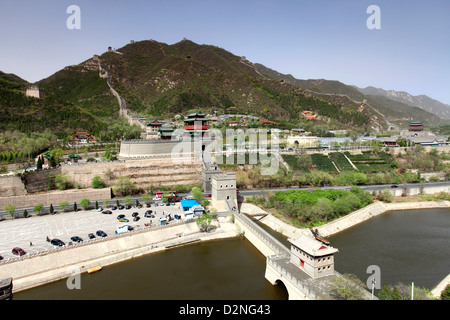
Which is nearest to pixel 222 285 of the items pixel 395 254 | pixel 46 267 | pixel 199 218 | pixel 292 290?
pixel 292 290

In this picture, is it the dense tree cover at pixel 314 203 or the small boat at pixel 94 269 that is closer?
the small boat at pixel 94 269

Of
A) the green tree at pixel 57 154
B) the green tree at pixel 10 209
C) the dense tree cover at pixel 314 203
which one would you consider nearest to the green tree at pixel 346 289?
the dense tree cover at pixel 314 203

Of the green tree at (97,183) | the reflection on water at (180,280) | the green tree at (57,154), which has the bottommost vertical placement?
the reflection on water at (180,280)

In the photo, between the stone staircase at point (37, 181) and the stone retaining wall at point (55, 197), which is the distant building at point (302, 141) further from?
the stone staircase at point (37, 181)

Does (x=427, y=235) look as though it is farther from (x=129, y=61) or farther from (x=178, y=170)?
→ (x=129, y=61)

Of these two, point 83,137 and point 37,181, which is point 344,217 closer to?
point 37,181

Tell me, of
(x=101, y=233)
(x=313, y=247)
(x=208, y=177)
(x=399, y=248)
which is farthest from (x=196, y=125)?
(x=313, y=247)

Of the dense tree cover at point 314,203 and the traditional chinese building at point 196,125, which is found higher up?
the traditional chinese building at point 196,125
